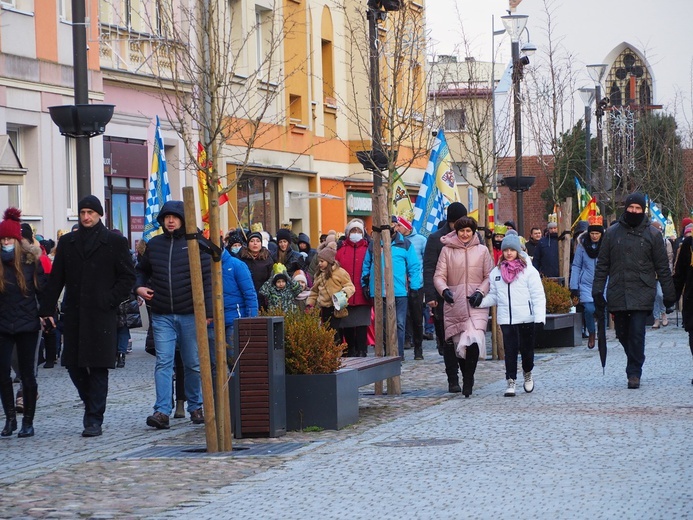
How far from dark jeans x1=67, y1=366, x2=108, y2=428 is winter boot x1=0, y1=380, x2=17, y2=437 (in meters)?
0.58

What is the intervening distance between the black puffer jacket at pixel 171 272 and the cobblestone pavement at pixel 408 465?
1.06m

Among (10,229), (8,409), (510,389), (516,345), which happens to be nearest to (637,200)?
(516,345)

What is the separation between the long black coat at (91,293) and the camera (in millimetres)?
12453

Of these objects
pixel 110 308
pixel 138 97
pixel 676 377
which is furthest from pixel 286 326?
pixel 138 97

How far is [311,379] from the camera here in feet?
40.9

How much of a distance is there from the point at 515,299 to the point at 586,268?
6960 mm

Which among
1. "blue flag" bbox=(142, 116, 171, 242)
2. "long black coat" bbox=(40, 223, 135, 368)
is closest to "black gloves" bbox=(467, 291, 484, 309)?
"long black coat" bbox=(40, 223, 135, 368)

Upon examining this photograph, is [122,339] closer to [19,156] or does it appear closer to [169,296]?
[19,156]

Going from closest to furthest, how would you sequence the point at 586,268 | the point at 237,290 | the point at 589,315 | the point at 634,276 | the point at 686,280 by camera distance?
the point at 237,290, the point at 634,276, the point at 686,280, the point at 586,268, the point at 589,315

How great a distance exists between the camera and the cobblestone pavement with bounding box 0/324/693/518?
8414 millimetres

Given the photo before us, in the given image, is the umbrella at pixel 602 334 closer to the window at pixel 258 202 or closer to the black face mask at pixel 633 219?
the black face mask at pixel 633 219

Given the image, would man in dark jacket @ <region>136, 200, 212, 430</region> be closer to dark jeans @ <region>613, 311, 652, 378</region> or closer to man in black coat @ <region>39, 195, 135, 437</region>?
man in black coat @ <region>39, 195, 135, 437</region>

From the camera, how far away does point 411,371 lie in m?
18.5

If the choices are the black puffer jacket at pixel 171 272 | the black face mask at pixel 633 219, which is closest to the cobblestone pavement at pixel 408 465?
the black puffer jacket at pixel 171 272
